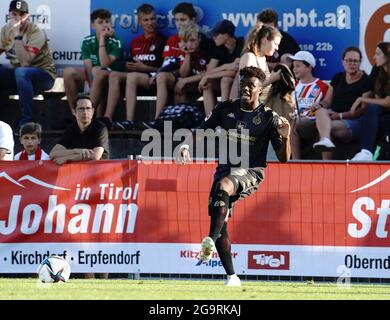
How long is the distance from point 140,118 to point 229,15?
6.73 feet

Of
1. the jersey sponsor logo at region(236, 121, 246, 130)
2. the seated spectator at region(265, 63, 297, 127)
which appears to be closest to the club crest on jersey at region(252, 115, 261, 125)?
the jersey sponsor logo at region(236, 121, 246, 130)

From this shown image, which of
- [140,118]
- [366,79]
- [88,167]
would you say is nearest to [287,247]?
[88,167]

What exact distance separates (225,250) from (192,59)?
520 centimetres

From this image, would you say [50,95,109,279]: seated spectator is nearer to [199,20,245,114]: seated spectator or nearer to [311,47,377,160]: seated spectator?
[199,20,245,114]: seated spectator

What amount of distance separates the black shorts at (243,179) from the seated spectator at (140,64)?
4977mm

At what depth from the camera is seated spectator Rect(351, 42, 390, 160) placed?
16.0 m

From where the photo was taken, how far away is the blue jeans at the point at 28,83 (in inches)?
669

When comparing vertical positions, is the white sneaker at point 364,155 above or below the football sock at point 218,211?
above

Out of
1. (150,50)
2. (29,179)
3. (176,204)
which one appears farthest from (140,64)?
(176,204)

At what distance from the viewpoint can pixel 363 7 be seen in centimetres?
1712

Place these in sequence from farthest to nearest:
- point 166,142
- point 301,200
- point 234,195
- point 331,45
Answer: point 331,45
point 166,142
point 301,200
point 234,195

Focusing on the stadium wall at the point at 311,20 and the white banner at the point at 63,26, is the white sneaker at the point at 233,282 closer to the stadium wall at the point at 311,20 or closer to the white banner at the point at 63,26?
the stadium wall at the point at 311,20

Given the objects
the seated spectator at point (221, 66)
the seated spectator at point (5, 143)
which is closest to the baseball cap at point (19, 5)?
the seated spectator at point (221, 66)

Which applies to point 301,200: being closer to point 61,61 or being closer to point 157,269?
point 157,269
